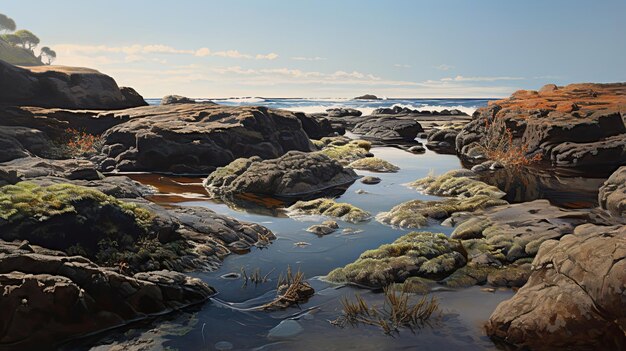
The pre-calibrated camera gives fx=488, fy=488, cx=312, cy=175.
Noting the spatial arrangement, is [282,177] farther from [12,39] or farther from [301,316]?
[12,39]

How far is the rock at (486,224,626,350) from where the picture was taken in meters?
6.21

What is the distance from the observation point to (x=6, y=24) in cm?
14288

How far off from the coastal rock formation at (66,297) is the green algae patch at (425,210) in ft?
24.1

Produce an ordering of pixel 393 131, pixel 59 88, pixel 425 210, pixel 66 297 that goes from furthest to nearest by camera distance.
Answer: pixel 393 131 < pixel 59 88 < pixel 425 210 < pixel 66 297

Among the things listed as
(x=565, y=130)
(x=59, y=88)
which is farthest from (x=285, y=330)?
(x=59, y=88)

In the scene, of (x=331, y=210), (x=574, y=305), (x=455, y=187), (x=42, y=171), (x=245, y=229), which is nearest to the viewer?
(x=574, y=305)

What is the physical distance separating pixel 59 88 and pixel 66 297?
94.1 ft

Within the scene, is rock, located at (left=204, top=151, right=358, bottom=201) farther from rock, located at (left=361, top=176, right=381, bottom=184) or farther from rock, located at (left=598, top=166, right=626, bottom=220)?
rock, located at (left=598, top=166, right=626, bottom=220)

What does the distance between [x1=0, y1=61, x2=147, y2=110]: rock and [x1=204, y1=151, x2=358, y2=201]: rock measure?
1641 cm

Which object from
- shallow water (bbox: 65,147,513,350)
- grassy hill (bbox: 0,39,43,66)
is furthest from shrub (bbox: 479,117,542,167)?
grassy hill (bbox: 0,39,43,66)

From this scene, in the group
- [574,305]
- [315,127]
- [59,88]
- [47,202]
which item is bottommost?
[315,127]

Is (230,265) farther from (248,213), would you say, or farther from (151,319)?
(248,213)

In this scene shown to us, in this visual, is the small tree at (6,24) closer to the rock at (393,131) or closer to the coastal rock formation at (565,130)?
the rock at (393,131)

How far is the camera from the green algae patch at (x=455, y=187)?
1797 centimetres
